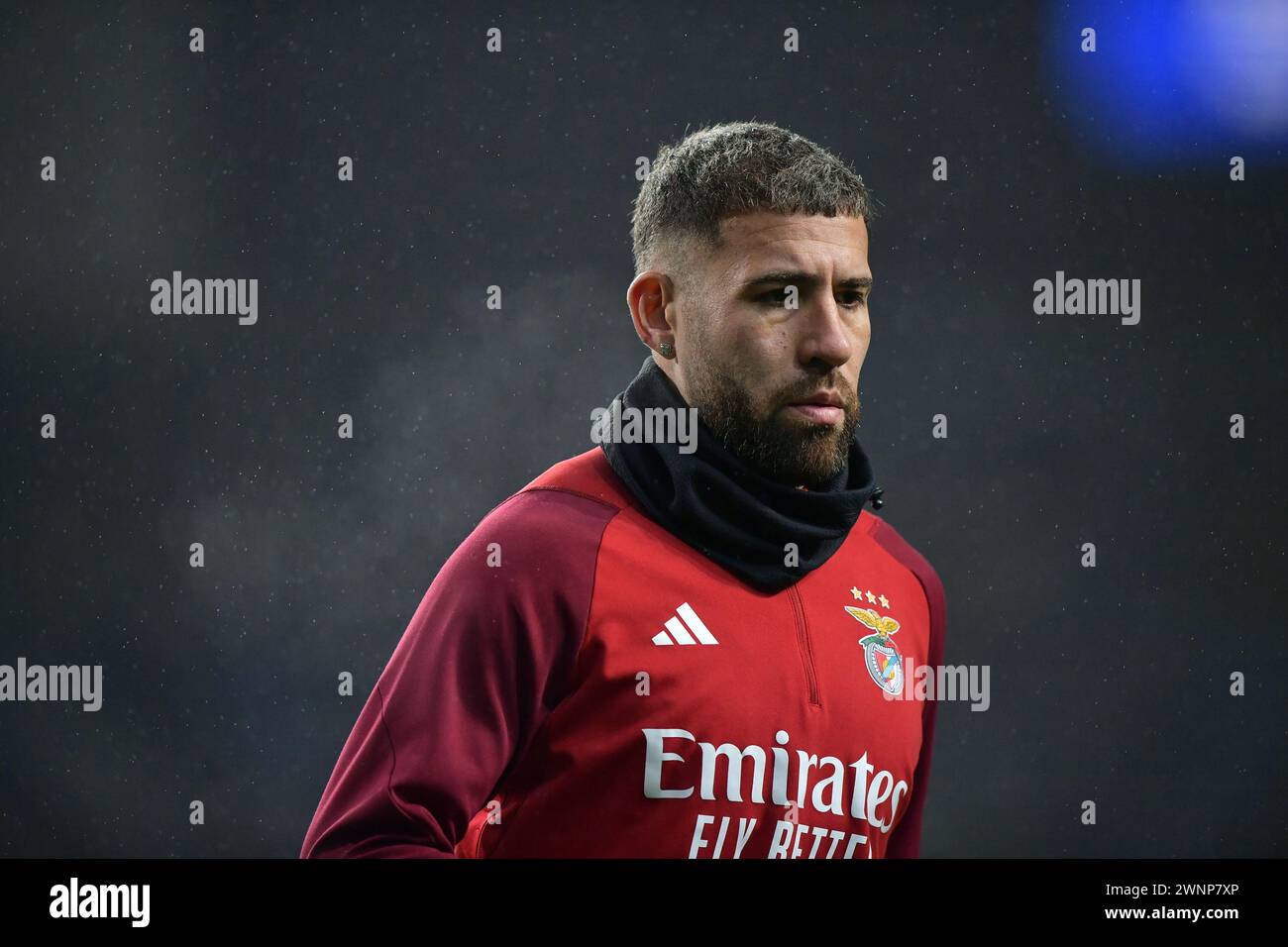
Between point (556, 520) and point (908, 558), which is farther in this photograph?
point (908, 558)

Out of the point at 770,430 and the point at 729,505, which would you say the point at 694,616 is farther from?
the point at 770,430

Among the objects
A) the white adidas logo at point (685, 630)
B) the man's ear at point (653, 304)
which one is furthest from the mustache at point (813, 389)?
the white adidas logo at point (685, 630)

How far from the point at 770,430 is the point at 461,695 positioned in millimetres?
649

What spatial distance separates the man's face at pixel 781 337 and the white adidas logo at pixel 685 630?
0.92 feet

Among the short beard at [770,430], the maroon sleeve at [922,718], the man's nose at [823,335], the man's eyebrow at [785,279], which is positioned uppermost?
the man's eyebrow at [785,279]

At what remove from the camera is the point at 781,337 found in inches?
79.4

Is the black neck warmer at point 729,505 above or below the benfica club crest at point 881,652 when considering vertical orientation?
above

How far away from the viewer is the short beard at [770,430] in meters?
2.06

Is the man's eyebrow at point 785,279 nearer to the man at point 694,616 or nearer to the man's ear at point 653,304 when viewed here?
the man at point 694,616

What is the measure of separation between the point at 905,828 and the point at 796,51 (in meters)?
2.92

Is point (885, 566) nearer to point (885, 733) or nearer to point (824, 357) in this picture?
point (885, 733)

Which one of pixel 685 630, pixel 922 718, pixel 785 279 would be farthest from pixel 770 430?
pixel 922 718

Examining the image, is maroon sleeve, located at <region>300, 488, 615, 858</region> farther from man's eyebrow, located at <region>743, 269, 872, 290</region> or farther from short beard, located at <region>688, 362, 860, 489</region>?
man's eyebrow, located at <region>743, 269, 872, 290</region>

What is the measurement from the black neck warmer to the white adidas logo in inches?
4.7
